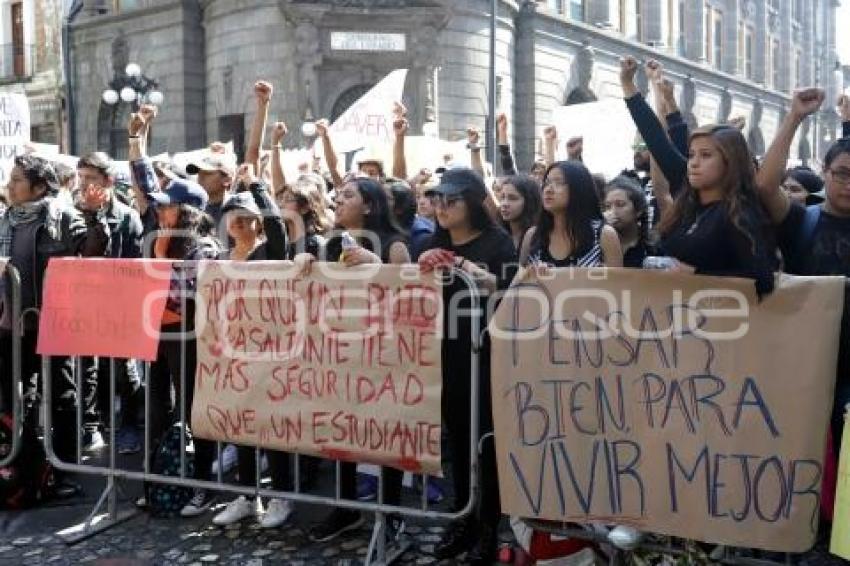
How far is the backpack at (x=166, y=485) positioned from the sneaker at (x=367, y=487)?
91 cm

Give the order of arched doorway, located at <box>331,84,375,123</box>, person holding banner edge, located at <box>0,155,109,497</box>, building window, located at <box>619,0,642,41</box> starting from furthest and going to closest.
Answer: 1. building window, located at <box>619,0,642,41</box>
2. arched doorway, located at <box>331,84,375,123</box>
3. person holding banner edge, located at <box>0,155,109,497</box>

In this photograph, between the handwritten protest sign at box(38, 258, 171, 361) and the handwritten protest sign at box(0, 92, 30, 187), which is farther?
the handwritten protest sign at box(0, 92, 30, 187)

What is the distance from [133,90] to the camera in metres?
21.8

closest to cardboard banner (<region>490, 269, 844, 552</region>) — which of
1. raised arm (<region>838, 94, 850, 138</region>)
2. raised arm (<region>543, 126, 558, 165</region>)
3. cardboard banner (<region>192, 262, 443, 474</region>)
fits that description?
cardboard banner (<region>192, 262, 443, 474</region>)

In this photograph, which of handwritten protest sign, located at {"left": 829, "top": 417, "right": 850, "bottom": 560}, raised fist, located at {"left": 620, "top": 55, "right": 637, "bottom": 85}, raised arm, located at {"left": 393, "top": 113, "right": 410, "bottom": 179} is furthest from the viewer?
raised arm, located at {"left": 393, "top": 113, "right": 410, "bottom": 179}

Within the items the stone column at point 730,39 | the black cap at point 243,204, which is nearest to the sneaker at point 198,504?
the black cap at point 243,204

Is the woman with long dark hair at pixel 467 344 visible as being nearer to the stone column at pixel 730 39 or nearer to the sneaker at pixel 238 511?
the sneaker at pixel 238 511

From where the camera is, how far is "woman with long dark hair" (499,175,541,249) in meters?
5.38

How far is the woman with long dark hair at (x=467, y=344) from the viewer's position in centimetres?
432

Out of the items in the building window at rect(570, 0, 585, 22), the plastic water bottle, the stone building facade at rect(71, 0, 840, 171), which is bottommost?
the plastic water bottle

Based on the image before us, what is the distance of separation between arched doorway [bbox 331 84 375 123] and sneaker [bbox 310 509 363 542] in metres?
18.7

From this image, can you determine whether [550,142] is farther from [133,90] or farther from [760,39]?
[760,39]

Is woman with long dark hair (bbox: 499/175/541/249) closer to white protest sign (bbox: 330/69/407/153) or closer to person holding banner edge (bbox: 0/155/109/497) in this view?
person holding banner edge (bbox: 0/155/109/497)

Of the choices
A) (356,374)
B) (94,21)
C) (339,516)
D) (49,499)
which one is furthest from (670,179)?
(94,21)
